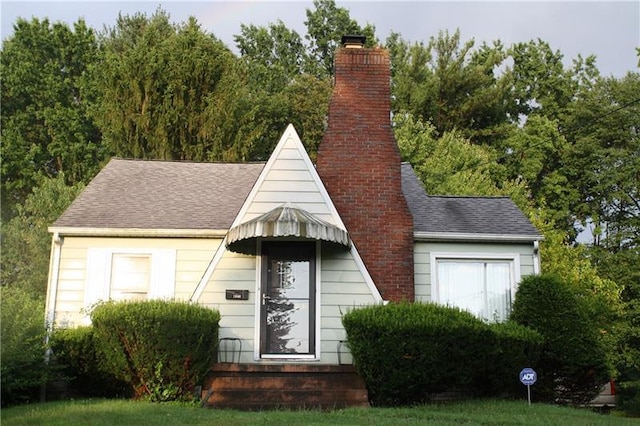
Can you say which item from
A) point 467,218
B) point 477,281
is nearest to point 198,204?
point 467,218

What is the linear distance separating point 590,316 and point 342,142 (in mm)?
5564

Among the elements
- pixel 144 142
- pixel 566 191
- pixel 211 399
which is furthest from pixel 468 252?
pixel 566 191

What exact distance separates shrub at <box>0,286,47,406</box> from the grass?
449mm

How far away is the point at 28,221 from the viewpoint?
79.4 feet

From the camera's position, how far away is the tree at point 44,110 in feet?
102

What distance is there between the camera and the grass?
8539 mm

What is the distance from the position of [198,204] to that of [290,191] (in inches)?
130

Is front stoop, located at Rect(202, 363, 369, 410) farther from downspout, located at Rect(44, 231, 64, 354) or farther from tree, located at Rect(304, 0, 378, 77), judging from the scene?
tree, located at Rect(304, 0, 378, 77)

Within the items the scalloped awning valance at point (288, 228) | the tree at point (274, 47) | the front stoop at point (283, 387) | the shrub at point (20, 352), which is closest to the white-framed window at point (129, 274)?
the shrub at point (20, 352)

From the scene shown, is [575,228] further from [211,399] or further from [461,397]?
[211,399]

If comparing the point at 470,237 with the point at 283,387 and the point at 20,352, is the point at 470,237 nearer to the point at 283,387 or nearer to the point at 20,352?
the point at 283,387

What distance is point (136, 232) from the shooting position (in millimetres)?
13352

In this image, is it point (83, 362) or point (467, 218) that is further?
point (467, 218)

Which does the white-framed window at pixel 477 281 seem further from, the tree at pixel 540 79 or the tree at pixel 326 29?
the tree at pixel 326 29
